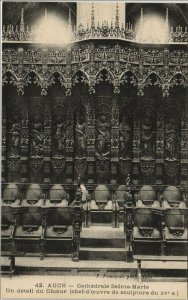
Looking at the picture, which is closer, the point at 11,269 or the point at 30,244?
the point at 11,269

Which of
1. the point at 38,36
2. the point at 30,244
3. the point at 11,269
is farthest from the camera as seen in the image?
the point at 38,36

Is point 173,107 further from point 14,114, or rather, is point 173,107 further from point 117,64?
point 14,114

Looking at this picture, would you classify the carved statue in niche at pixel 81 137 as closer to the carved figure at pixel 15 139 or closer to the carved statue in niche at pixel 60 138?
the carved statue in niche at pixel 60 138

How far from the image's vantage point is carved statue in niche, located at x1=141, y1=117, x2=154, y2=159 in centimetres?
1266

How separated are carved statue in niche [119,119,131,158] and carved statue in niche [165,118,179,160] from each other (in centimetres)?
105

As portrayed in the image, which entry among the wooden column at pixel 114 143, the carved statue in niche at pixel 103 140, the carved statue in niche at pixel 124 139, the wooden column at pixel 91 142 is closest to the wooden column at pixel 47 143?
the wooden column at pixel 91 142

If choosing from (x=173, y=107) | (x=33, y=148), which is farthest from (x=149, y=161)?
(x=33, y=148)

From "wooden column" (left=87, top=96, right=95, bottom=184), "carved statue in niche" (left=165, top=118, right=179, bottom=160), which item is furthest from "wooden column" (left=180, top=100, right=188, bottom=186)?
"wooden column" (left=87, top=96, right=95, bottom=184)

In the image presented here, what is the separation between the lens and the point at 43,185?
Result: 41.0ft

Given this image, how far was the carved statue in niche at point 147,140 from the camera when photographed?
12656 mm

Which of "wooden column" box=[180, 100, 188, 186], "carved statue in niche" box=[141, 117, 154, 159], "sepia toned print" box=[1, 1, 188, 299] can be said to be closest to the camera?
"sepia toned print" box=[1, 1, 188, 299]

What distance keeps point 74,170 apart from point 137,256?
11.8 feet

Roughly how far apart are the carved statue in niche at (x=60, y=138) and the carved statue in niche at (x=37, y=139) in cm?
39

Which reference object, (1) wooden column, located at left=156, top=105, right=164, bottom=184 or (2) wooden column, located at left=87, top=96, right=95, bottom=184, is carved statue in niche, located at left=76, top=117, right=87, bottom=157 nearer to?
(2) wooden column, located at left=87, top=96, right=95, bottom=184
